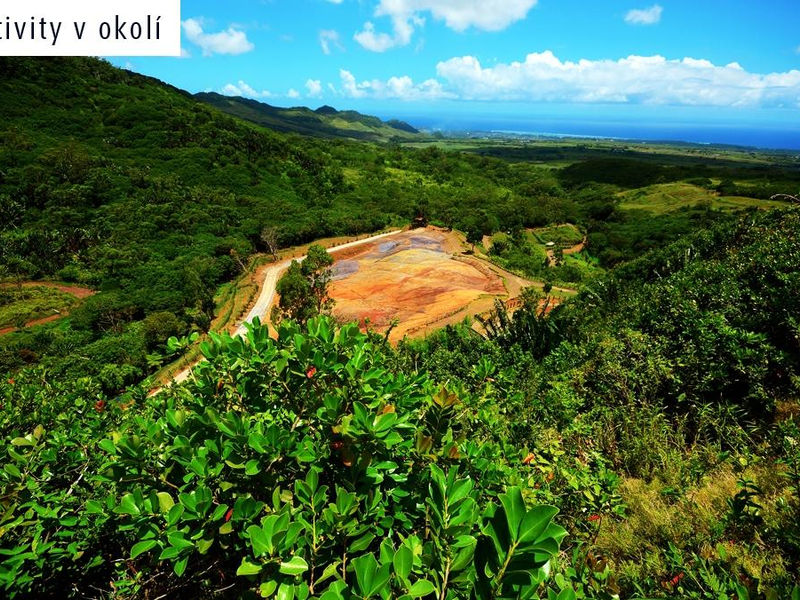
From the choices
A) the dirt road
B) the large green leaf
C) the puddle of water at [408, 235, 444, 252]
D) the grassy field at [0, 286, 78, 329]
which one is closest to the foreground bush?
the large green leaf

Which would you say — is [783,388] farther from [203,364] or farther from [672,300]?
[203,364]

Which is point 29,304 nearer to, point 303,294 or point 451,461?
point 303,294

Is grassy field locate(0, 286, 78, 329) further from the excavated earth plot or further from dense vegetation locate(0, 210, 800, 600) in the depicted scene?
dense vegetation locate(0, 210, 800, 600)

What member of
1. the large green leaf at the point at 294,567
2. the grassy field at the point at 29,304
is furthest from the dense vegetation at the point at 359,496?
the grassy field at the point at 29,304

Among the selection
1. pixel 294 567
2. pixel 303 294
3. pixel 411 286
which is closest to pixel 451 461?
pixel 294 567

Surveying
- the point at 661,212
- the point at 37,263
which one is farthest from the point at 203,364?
the point at 661,212
